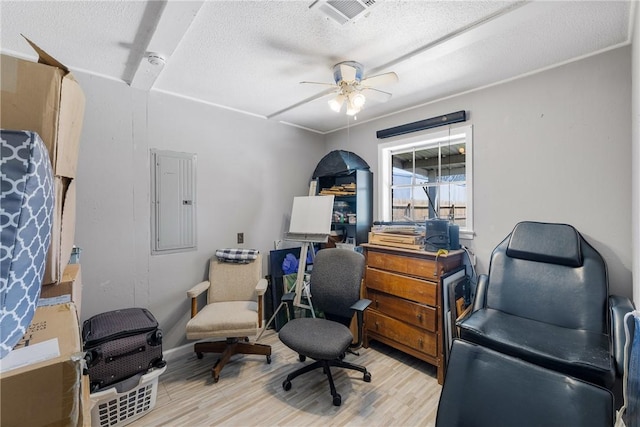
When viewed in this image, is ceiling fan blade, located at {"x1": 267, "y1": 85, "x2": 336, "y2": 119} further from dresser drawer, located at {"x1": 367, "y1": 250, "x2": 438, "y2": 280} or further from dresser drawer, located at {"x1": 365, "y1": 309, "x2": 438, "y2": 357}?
dresser drawer, located at {"x1": 365, "y1": 309, "x2": 438, "y2": 357}

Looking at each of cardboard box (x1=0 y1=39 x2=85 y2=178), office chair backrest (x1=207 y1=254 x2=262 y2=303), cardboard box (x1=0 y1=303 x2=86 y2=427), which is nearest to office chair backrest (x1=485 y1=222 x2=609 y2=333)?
office chair backrest (x1=207 y1=254 x2=262 y2=303)

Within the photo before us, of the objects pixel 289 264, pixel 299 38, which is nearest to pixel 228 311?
pixel 289 264

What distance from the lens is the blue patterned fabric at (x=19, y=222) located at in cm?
58

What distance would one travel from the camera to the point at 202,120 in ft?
9.16

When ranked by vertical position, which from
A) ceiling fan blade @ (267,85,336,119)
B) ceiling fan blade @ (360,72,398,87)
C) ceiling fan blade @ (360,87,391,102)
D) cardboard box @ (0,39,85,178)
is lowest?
cardboard box @ (0,39,85,178)

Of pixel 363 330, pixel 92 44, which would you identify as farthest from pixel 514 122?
pixel 92 44

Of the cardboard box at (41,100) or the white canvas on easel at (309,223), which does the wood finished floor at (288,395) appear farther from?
the cardboard box at (41,100)

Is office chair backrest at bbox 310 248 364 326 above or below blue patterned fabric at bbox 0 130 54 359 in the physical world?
below

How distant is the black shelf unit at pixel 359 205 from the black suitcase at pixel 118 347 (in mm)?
2152

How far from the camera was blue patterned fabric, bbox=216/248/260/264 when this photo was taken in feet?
9.19

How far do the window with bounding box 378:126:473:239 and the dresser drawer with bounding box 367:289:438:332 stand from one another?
85 cm

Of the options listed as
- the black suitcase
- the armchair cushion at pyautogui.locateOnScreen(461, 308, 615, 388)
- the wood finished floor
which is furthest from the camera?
the wood finished floor

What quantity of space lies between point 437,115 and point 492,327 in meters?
2.04

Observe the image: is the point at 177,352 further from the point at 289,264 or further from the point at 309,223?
the point at 309,223
